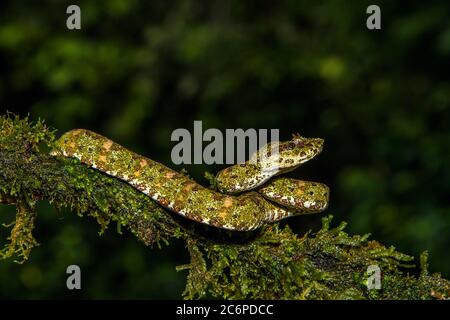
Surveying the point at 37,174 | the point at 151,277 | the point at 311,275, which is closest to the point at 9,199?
the point at 37,174

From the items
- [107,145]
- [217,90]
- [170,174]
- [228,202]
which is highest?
[217,90]

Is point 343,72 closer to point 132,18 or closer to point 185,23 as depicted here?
point 185,23

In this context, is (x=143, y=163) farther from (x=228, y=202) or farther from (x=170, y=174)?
(x=228, y=202)

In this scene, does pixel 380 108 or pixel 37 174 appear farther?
pixel 380 108

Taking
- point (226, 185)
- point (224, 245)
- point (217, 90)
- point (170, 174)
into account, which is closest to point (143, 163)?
point (170, 174)

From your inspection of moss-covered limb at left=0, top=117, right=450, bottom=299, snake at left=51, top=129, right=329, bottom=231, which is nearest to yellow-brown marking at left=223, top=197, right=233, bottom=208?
snake at left=51, top=129, right=329, bottom=231

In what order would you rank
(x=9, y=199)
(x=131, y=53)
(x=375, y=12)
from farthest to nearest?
(x=131, y=53), (x=375, y=12), (x=9, y=199)

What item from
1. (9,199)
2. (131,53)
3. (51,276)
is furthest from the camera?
(131,53)
